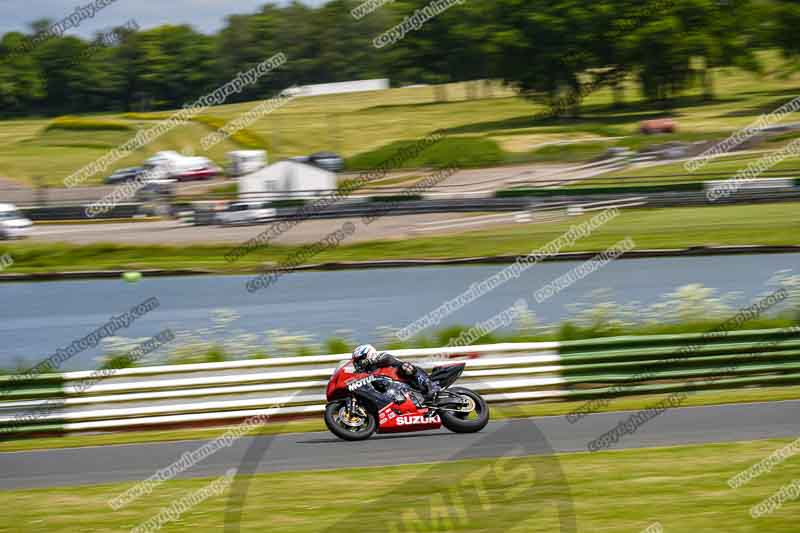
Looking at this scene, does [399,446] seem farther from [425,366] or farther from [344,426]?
[425,366]

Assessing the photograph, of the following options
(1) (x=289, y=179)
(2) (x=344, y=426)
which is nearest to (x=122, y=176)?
(1) (x=289, y=179)

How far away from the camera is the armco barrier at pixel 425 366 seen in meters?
12.4

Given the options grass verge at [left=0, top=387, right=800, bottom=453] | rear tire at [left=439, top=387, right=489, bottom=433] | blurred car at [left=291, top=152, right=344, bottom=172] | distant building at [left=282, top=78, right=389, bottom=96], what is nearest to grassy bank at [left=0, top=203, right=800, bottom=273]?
grass verge at [left=0, top=387, right=800, bottom=453]

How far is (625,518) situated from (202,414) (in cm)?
654

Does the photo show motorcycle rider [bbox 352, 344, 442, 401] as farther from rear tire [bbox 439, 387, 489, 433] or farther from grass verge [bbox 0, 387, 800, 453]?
grass verge [bbox 0, 387, 800, 453]

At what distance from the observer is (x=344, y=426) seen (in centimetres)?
1066

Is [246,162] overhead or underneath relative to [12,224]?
underneath

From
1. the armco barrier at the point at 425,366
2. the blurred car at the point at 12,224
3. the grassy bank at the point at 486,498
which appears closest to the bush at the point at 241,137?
the blurred car at the point at 12,224

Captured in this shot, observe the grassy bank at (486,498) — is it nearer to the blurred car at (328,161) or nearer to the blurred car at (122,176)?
the blurred car at (328,161)

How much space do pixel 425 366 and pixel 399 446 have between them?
7.42 ft

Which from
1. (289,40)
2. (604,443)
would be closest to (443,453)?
(604,443)

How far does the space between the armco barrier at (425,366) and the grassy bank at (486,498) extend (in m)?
3.13

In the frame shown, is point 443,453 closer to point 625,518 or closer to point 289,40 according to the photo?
point 625,518

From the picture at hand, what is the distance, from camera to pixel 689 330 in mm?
14250
